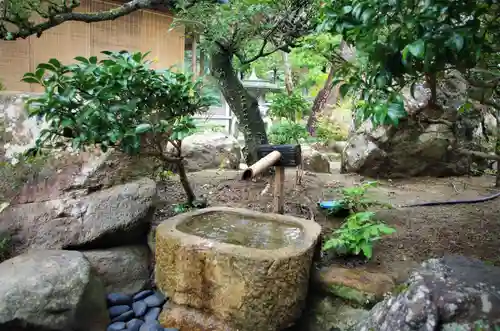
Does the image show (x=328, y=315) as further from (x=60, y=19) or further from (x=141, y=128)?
(x=60, y=19)

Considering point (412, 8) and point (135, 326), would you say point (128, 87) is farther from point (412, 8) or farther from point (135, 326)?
point (412, 8)

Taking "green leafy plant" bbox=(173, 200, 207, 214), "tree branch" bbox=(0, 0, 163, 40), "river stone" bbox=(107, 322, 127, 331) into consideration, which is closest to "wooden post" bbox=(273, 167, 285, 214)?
"green leafy plant" bbox=(173, 200, 207, 214)

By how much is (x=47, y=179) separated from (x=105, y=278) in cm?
124

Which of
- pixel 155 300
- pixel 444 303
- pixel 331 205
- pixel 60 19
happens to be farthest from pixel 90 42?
pixel 444 303

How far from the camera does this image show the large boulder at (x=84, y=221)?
3498mm

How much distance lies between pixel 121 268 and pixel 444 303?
8.43 ft

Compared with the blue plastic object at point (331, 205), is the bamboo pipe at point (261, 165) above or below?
above

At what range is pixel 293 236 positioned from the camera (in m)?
3.24

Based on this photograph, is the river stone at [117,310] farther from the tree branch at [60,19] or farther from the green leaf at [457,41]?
the green leaf at [457,41]

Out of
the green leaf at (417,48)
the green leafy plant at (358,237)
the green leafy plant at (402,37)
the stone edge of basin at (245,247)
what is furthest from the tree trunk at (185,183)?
the green leaf at (417,48)

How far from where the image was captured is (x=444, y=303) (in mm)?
2098

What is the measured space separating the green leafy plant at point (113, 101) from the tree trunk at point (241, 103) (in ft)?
5.01

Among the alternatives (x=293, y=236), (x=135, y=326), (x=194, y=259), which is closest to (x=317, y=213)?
(x=293, y=236)

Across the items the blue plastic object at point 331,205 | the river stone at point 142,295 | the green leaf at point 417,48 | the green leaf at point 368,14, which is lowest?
the river stone at point 142,295
